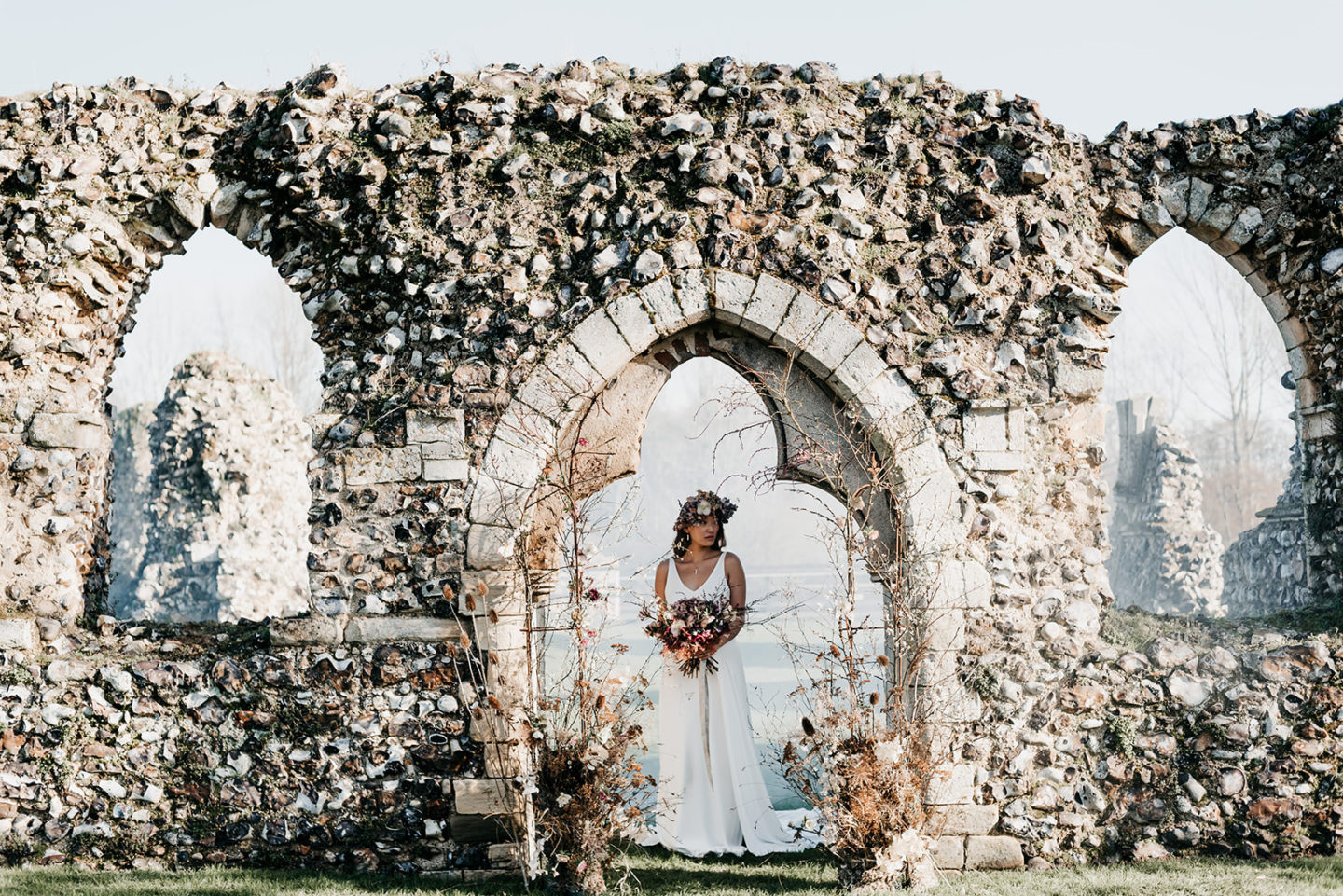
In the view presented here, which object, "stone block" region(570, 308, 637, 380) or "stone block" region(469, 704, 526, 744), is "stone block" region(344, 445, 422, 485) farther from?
"stone block" region(469, 704, 526, 744)

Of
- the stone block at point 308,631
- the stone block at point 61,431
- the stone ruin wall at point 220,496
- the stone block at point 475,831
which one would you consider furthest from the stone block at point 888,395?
the stone ruin wall at point 220,496

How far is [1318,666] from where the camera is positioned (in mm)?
5551

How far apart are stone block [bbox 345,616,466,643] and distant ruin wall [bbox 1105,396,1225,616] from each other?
1211 centimetres

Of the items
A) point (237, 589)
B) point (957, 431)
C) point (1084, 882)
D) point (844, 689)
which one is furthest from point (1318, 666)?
point (237, 589)

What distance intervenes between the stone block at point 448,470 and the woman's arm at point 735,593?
1.55 meters

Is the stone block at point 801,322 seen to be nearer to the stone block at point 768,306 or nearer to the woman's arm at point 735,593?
the stone block at point 768,306

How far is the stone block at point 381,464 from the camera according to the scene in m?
5.71

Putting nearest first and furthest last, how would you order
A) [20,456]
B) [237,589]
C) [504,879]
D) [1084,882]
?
[1084,882] → [504,879] → [20,456] → [237,589]

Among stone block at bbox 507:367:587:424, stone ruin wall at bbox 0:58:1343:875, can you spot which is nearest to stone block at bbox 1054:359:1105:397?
stone ruin wall at bbox 0:58:1343:875

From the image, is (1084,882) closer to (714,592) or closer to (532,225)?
(714,592)

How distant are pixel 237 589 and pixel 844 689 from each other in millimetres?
8309

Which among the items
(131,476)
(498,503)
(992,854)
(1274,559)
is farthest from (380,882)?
(131,476)

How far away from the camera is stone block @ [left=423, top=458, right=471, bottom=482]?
5684mm

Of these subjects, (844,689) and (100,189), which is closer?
(844,689)
